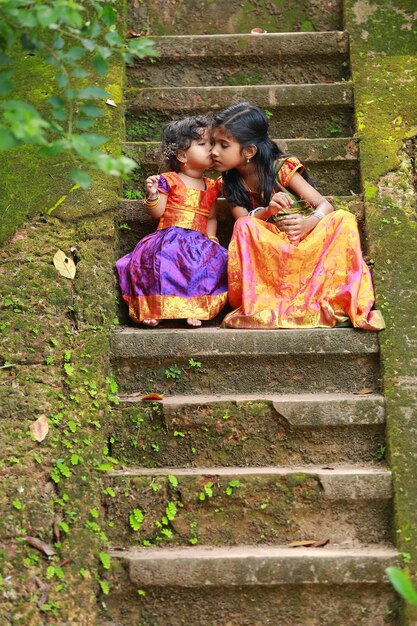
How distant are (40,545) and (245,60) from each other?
118 inches

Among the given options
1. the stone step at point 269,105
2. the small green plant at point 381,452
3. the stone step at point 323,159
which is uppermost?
the stone step at point 269,105

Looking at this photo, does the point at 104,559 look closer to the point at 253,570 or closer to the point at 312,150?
the point at 253,570

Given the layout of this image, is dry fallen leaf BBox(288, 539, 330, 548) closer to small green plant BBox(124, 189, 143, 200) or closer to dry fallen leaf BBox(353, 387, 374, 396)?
dry fallen leaf BBox(353, 387, 374, 396)

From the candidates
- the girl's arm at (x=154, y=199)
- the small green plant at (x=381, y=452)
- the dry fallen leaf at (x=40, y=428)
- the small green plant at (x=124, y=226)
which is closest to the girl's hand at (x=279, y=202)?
the girl's arm at (x=154, y=199)

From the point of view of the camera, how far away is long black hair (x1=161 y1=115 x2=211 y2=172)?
3922mm

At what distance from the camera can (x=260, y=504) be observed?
3.02m

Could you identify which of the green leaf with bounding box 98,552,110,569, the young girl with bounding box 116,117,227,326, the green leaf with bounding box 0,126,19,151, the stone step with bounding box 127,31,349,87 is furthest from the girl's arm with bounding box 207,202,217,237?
the green leaf with bounding box 0,126,19,151

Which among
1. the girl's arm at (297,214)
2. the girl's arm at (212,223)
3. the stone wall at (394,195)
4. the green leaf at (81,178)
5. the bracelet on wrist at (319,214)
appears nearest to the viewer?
the green leaf at (81,178)

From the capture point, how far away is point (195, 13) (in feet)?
16.6

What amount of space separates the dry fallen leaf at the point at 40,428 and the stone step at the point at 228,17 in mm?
2922

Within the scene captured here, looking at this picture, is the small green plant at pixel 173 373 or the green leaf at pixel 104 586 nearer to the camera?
the green leaf at pixel 104 586

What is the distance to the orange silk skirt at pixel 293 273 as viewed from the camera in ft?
11.7

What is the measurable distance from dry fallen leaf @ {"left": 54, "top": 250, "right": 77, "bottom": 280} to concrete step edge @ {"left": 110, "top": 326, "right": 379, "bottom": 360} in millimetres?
344

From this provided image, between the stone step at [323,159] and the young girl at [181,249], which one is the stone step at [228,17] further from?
the young girl at [181,249]
